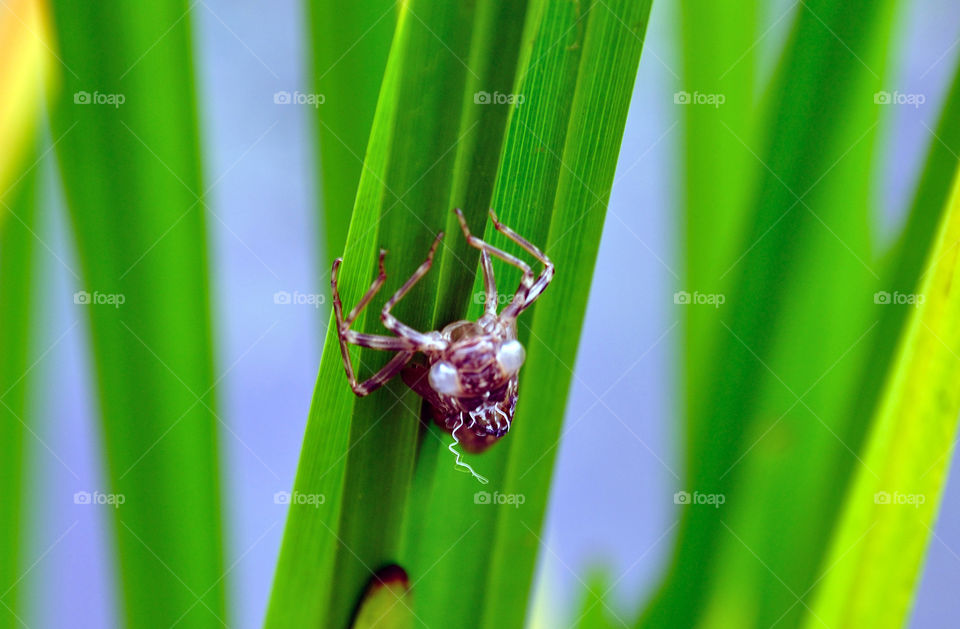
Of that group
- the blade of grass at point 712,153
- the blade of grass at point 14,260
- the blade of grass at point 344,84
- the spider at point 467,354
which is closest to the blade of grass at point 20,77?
the blade of grass at point 14,260

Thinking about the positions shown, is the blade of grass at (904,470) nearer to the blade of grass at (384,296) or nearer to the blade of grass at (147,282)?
the blade of grass at (384,296)

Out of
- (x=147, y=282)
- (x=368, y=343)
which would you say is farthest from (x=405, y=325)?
(x=147, y=282)

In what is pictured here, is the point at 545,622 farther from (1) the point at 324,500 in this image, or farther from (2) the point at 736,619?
(1) the point at 324,500

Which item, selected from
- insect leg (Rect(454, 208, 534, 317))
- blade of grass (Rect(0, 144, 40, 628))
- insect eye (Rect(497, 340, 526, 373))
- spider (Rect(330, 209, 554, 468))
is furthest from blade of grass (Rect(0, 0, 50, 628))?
insect eye (Rect(497, 340, 526, 373))

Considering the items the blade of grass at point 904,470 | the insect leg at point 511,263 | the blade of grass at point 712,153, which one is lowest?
the blade of grass at point 904,470

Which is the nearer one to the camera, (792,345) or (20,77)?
(792,345)

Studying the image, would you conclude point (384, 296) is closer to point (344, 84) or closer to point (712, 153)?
point (344, 84)

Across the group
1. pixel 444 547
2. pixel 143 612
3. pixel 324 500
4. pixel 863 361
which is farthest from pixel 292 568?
pixel 863 361

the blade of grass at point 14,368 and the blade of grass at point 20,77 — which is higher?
the blade of grass at point 20,77
